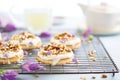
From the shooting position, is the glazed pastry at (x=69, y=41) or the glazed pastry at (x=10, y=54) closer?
the glazed pastry at (x=10, y=54)

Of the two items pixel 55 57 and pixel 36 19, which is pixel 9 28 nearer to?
pixel 36 19

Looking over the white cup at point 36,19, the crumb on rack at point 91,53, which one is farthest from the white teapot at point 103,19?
the crumb on rack at point 91,53

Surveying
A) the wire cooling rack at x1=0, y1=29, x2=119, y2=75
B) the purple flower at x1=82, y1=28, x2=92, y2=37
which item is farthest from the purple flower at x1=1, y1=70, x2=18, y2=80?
the purple flower at x1=82, y1=28, x2=92, y2=37

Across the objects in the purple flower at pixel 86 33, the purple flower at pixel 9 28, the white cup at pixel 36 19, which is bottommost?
the purple flower at pixel 86 33

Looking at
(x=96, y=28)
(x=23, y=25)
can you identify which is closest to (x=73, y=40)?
(x=96, y=28)

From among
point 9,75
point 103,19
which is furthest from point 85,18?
point 9,75

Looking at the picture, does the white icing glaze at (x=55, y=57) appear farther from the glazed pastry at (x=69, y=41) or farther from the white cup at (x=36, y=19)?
the white cup at (x=36, y=19)
